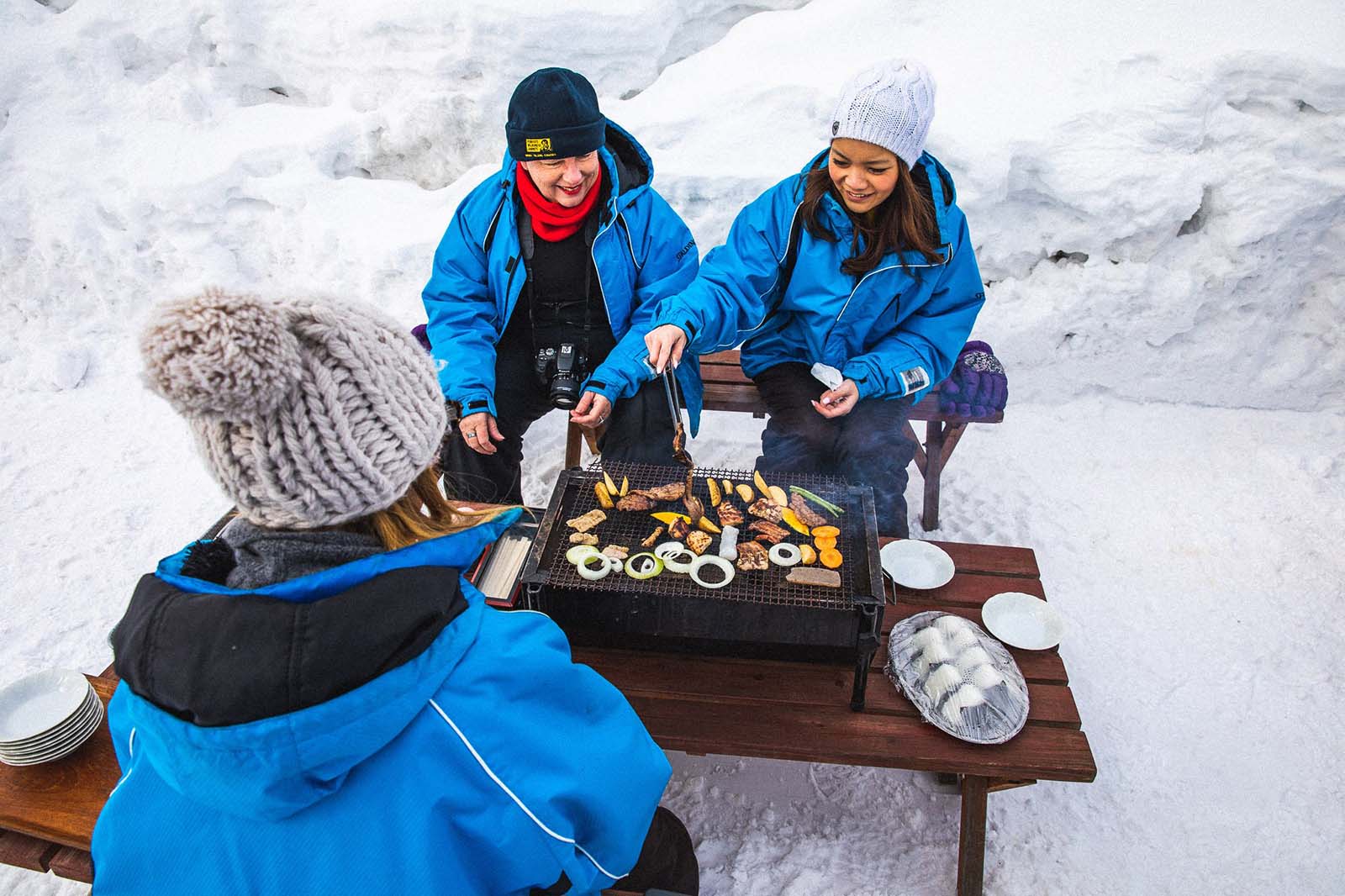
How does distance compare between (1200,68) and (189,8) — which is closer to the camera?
(1200,68)

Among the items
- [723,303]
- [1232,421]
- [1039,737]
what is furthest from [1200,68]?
[1039,737]

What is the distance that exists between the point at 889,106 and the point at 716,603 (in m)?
1.94

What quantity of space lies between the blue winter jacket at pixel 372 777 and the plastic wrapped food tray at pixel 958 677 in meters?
1.30

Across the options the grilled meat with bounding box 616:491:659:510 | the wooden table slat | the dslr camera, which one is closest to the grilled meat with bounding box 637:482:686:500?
the grilled meat with bounding box 616:491:659:510

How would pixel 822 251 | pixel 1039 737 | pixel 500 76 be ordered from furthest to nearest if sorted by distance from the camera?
pixel 500 76
pixel 822 251
pixel 1039 737

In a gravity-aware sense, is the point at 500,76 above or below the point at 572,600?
above

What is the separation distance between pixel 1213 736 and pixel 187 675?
3.59 meters

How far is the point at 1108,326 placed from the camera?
4.90m

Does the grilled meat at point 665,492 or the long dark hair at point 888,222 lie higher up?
the long dark hair at point 888,222

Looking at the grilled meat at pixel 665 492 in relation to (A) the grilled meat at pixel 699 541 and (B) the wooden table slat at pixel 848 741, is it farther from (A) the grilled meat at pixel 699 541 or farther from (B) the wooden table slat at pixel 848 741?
(B) the wooden table slat at pixel 848 741

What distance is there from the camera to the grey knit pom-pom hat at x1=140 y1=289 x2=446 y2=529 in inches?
45.5

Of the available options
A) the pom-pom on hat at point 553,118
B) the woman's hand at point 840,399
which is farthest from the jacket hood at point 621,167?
the woman's hand at point 840,399

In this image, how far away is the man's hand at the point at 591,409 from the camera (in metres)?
3.60

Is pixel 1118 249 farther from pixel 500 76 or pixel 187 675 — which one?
pixel 187 675
